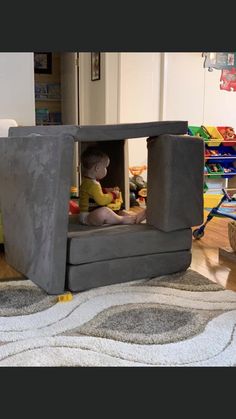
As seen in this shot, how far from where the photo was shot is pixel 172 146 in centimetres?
215

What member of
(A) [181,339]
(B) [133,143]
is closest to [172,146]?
(A) [181,339]

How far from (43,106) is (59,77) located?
464mm

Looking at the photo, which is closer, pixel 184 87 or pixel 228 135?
pixel 184 87

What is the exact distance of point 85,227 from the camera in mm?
2457

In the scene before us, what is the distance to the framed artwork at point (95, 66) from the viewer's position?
507 centimetres

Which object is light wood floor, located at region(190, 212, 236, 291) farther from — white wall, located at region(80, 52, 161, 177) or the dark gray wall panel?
white wall, located at region(80, 52, 161, 177)

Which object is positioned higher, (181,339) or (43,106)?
(43,106)

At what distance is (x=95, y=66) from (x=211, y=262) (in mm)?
3286

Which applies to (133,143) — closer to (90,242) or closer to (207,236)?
(207,236)

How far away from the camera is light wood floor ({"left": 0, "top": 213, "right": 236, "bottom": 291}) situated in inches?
93.4

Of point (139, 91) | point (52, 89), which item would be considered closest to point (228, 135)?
point (139, 91)

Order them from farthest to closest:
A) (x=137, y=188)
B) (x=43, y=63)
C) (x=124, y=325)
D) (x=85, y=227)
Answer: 1. (x=43, y=63)
2. (x=137, y=188)
3. (x=85, y=227)
4. (x=124, y=325)

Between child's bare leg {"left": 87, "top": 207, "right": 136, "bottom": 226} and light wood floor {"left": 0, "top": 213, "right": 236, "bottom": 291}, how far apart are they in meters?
0.46

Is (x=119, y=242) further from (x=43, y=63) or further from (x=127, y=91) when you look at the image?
(x=43, y=63)
